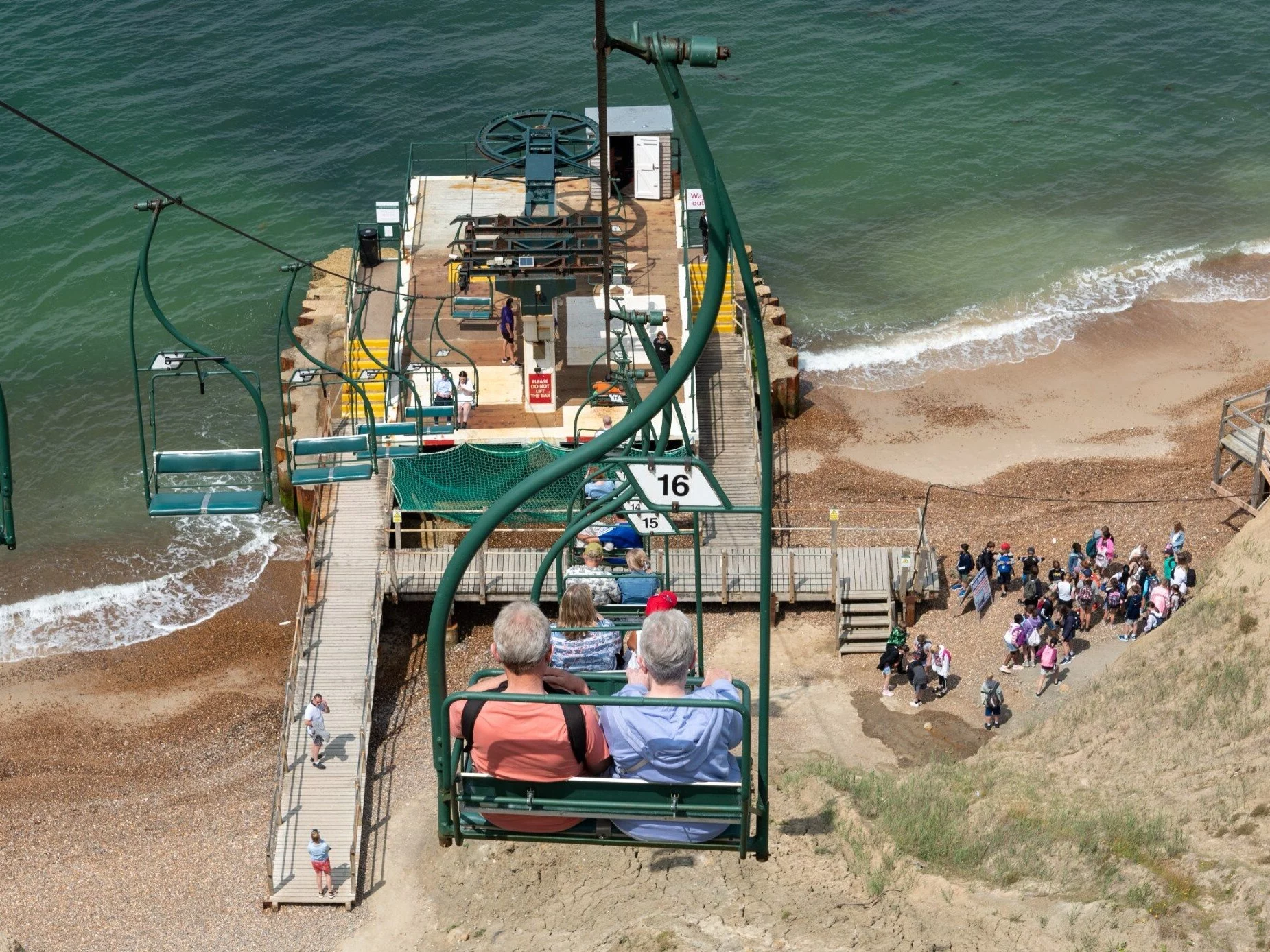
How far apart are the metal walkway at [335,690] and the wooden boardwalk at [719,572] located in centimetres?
69

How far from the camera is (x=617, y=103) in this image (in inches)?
1999

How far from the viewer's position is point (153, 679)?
A: 28.5 meters

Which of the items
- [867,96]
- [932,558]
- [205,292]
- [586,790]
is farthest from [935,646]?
[867,96]

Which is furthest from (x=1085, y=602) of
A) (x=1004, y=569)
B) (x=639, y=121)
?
(x=639, y=121)

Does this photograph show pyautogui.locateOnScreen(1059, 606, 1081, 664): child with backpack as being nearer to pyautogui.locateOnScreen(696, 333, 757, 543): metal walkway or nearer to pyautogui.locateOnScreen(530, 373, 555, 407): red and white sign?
pyautogui.locateOnScreen(696, 333, 757, 543): metal walkway

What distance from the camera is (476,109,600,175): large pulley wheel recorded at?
34.3m

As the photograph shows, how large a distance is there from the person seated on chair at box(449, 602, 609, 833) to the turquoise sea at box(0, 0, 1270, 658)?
20668 mm

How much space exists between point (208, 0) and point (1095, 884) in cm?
4794

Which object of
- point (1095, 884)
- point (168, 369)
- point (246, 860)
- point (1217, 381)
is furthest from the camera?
point (1217, 381)

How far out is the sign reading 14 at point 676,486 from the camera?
500 inches

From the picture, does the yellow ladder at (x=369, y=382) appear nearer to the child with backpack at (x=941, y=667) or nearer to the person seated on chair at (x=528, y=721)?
the child with backpack at (x=941, y=667)

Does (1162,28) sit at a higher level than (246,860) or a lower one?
higher

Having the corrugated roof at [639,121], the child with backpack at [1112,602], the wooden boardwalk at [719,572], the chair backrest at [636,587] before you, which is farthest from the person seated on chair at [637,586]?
the corrugated roof at [639,121]

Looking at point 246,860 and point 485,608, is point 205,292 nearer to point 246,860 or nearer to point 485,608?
point 485,608
